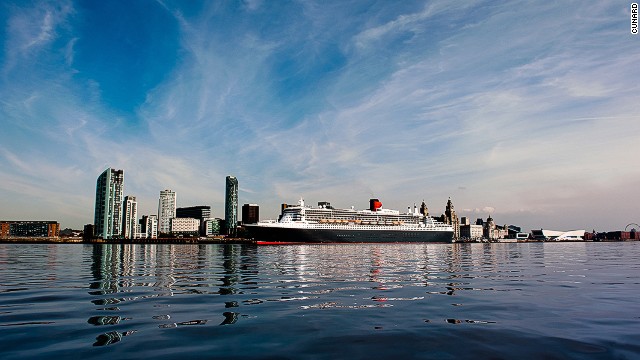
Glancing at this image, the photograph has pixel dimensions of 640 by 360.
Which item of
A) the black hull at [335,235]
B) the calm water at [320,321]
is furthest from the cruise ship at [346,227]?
the calm water at [320,321]

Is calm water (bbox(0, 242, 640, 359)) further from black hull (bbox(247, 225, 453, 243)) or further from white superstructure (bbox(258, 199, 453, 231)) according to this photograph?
white superstructure (bbox(258, 199, 453, 231))

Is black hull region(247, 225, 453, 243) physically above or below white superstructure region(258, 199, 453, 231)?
below

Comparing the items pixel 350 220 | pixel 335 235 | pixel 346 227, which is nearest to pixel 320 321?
pixel 335 235

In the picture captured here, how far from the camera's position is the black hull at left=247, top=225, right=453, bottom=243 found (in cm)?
11938

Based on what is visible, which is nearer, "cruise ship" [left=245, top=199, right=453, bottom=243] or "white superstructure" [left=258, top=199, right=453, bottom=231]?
"cruise ship" [left=245, top=199, right=453, bottom=243]

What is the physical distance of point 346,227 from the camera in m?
129

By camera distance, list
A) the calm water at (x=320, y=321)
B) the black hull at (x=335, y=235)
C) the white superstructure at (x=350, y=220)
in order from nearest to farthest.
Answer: the calm water at (x=320, y=321), the black hull at (x=335, y=235), the white superstructure at (x=350, y=220)

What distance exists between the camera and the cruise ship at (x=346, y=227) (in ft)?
394

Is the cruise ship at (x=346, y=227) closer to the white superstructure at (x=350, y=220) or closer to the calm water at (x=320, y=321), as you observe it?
the white superstructure at (x=350, y=220)

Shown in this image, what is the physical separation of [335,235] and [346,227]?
5182 millimetres

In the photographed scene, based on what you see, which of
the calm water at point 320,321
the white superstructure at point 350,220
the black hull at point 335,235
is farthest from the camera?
the white superstructure at point 350,220

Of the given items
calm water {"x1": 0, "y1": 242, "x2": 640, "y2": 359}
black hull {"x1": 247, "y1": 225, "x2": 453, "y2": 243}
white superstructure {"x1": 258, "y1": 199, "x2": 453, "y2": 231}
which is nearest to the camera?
calm water {"x1": 0, "y1": 242, "x2": 640, "y2": 359}

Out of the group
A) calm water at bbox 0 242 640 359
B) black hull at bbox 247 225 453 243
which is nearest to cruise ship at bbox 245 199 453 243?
black hull at bbox 247 225 453 243

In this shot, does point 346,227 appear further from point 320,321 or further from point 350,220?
point 320,321
